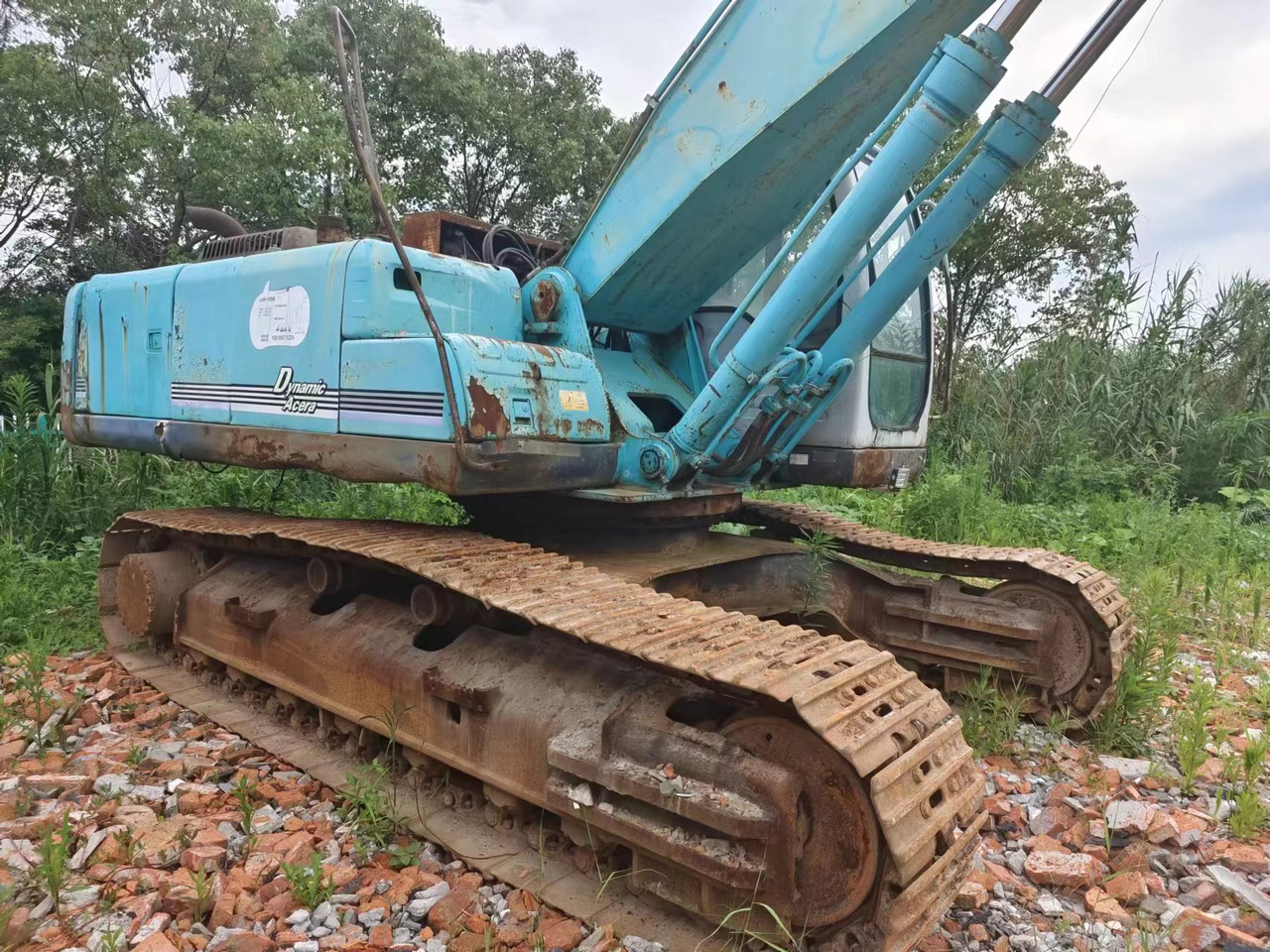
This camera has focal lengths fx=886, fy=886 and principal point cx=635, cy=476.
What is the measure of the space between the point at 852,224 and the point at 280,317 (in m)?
2.21

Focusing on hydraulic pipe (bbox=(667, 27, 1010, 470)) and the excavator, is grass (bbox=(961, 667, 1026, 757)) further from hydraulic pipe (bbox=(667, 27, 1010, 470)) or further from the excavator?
hydraulic pipe (bbox=(667, 27, 1010, 470))

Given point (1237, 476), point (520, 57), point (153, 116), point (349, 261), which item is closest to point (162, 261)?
point (153, 116)

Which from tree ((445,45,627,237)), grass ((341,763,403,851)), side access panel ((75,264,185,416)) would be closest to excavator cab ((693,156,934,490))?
grass ((341,763,403,851))

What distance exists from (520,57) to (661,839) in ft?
71.4

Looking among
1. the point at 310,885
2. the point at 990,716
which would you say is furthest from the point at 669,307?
the point at 310,885

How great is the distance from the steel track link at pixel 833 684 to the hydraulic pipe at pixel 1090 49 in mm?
1870

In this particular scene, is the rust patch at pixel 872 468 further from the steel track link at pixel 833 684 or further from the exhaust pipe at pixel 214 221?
the exhaust pipe at pixel 214 221

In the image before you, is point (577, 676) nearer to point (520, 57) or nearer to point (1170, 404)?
point (1170, 404)

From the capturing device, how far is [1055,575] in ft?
11.9

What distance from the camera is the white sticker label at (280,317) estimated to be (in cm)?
341

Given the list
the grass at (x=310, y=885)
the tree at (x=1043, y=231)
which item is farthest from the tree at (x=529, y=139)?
the grass at (x=310, y=885)

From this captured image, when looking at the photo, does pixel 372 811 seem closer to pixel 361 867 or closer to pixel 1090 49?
pixel 361 867

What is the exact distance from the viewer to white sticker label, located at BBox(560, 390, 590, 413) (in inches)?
125

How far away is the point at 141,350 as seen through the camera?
4.23 m
